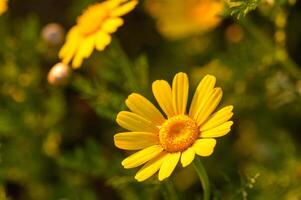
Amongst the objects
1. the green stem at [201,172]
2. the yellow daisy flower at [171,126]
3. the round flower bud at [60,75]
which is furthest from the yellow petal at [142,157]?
the round flower bud at [60,75]

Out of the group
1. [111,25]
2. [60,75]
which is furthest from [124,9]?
[60,75]

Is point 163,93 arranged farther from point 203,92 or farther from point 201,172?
point 201,172

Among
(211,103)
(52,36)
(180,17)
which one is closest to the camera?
(211,103)

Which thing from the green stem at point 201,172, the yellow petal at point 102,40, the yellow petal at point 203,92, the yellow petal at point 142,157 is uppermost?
the yellow petal at point 102,40

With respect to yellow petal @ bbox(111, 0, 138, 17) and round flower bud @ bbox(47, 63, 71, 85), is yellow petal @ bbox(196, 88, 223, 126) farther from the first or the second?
round flower bud @ bbox(47, 63, 71, 85)

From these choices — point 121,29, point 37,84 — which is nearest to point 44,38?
point 37,84

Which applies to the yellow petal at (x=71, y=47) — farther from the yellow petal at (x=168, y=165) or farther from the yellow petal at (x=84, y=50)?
A: the yellow petal at (x=168, y=165)

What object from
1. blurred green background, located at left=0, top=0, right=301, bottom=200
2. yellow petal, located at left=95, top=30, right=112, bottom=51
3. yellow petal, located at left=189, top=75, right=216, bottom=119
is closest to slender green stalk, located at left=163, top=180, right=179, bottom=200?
blurred green background, located at left=0, top=0, right=301, bottom=200
